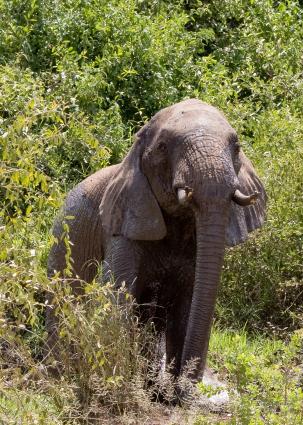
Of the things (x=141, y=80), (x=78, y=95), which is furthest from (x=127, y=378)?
(x=141, y=80)

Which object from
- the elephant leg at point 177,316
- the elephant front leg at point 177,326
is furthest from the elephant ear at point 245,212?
the elephant front leg at point 177,326

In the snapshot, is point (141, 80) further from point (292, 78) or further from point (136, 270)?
point (136, 270)

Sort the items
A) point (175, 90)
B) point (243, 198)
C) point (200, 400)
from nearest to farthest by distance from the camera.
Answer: point (243, 198), point (200, 400), point (175, 90)

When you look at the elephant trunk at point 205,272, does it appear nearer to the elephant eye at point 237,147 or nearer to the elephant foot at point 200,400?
the elephant foot at point 200,400

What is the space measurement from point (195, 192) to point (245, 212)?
2.65ft

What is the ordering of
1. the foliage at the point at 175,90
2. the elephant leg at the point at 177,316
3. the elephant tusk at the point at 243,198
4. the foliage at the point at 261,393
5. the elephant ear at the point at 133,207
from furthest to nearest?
the foliage at the point at 175,90, the elephant leg at the point at 177,316, the elephant ear at the point at 133,207, the elephant tusk at the point at 243,198, the foliage at the point at 261,393

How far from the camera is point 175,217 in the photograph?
7.66m

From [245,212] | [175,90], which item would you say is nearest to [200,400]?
[245,212]

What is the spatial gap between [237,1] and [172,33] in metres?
1.59

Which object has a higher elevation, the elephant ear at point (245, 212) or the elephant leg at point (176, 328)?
the elephant ear at point (245, 212)

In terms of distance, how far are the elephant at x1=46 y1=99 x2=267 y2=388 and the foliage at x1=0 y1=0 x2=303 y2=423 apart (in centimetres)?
81

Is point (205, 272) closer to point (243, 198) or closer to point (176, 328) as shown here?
point (243, 198)

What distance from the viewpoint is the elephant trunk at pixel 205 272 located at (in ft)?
23.4

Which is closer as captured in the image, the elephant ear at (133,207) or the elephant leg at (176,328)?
the elephant ear at (133,207)
